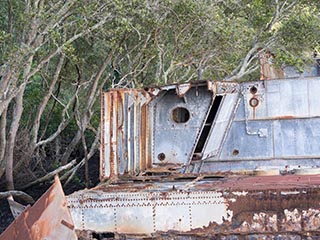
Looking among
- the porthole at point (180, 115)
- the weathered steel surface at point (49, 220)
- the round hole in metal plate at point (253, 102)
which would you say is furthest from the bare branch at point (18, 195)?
the weathered steel surface at point (49, 220)

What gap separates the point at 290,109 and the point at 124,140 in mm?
3200

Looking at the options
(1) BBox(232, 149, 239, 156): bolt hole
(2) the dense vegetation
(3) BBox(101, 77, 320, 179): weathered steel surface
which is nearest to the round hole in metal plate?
(3) BBox(101, 77, 320, 179): weathered steel surface

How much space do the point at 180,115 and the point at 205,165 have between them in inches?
44.6

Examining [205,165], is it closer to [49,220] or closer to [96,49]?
[49,220]

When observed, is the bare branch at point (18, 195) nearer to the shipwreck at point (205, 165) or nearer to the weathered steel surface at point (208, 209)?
the shipwreck at point (205, 165)

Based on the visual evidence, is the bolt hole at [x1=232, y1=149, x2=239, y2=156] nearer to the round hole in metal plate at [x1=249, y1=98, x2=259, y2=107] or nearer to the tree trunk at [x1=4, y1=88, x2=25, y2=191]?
the round hole in metal plate at [x1=249, y1=98, x2=259, y2=107]

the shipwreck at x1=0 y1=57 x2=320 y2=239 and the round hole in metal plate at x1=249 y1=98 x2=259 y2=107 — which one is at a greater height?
the round hole in metal plate at x1=249 y1=98 x2=259 y2=107

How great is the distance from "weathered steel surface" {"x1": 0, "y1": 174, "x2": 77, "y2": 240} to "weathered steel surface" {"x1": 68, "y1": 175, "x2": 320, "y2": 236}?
45cm

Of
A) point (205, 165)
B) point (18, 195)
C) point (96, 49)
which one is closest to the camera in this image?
point (205, 165)

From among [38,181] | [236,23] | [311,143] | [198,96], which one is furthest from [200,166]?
[236,23]

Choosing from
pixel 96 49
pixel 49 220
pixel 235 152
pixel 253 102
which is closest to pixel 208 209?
pixel 49 220

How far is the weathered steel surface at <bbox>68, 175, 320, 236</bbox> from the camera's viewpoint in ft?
20.9

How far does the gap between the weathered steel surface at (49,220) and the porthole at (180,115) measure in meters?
3.53

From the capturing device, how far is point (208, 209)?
21.6 ft
